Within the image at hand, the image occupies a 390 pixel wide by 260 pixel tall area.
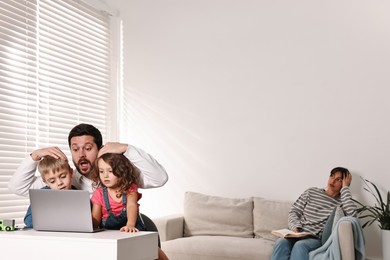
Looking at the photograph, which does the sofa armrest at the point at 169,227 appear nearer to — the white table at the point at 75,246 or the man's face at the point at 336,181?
the man's face at the point at 336,181

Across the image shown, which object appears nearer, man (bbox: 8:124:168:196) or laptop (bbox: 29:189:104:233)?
laptop (bbox: 29:189:104:233)

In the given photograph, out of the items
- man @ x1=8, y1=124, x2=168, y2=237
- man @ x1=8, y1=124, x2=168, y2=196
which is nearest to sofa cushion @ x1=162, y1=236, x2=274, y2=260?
man @ x1=8, y1=124, x2=168, y2=237

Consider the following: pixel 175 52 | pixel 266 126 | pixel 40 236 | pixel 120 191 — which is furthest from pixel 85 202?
pixel 175 52

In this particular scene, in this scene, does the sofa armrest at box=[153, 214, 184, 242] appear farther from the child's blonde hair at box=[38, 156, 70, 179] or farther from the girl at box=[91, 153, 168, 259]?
the child's blonde hair at box=[38, 156, 70, 179]

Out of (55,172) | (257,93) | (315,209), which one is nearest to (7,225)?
(55,172)

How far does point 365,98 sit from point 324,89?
37cm

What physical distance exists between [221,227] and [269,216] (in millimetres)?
431

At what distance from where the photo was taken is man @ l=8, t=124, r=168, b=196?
294 centimetres

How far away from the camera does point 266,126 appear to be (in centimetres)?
535

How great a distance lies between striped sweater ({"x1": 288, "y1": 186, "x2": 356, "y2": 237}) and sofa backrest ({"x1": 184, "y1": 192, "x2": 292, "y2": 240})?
0.21 metres

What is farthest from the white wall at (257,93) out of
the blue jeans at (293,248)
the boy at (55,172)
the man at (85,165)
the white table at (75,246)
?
the white table at (75,246)

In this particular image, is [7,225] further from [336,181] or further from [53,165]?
[336,181]

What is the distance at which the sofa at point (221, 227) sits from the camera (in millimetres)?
4465

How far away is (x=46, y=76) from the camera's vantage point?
4.88m
